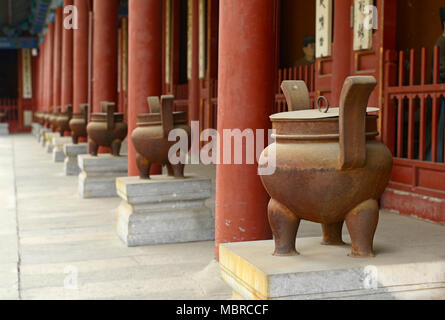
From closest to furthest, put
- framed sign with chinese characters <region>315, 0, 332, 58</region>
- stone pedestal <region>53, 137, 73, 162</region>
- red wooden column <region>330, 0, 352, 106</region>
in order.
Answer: red wooden column <region>330, 0, 352, 106</region>
framed sign with chinese characters <region>315, 0, 332, 58</region>
stone pedestal <region>53, 137, 73, 162</region>

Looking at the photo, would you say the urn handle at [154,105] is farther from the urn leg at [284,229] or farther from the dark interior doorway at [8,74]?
the dark interior doorway at [8,74]

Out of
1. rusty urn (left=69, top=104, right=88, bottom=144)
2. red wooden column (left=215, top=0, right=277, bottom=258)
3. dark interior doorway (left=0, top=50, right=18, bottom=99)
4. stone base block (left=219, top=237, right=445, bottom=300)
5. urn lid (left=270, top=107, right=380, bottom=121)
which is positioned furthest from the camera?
dark interior doorway (left=0, top=50, right=18, bottom=99)

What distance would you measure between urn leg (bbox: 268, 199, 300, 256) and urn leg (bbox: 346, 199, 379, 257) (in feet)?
0.72

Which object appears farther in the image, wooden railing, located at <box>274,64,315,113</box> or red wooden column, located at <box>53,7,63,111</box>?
red wooden column, located at <box>53,7,63,111</box>

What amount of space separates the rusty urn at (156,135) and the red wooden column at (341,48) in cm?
188

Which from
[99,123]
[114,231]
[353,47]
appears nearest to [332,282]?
[114,231]

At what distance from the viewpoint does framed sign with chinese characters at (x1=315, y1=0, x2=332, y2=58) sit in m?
6.54

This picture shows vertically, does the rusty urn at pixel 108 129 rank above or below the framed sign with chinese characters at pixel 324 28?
below

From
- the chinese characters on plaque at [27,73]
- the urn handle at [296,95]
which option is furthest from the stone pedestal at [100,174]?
the chinese characters on plaque at [27,73]

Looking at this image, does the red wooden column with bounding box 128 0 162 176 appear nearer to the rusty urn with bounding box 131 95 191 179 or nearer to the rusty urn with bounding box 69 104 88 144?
the rusty urn with bounding box 131 95 191 179

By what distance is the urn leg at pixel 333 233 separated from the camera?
2.58 metres

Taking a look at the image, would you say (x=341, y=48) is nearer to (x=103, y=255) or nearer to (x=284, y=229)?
(x=103, y=255)

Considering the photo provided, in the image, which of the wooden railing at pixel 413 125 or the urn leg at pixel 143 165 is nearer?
the urn leg at pixel 143 165

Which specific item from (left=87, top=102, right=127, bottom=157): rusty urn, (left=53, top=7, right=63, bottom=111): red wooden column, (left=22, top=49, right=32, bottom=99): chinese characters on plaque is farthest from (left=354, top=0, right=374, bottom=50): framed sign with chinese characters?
(left=22, top=49, right=32, bottom=99): chinese characters on plaque
